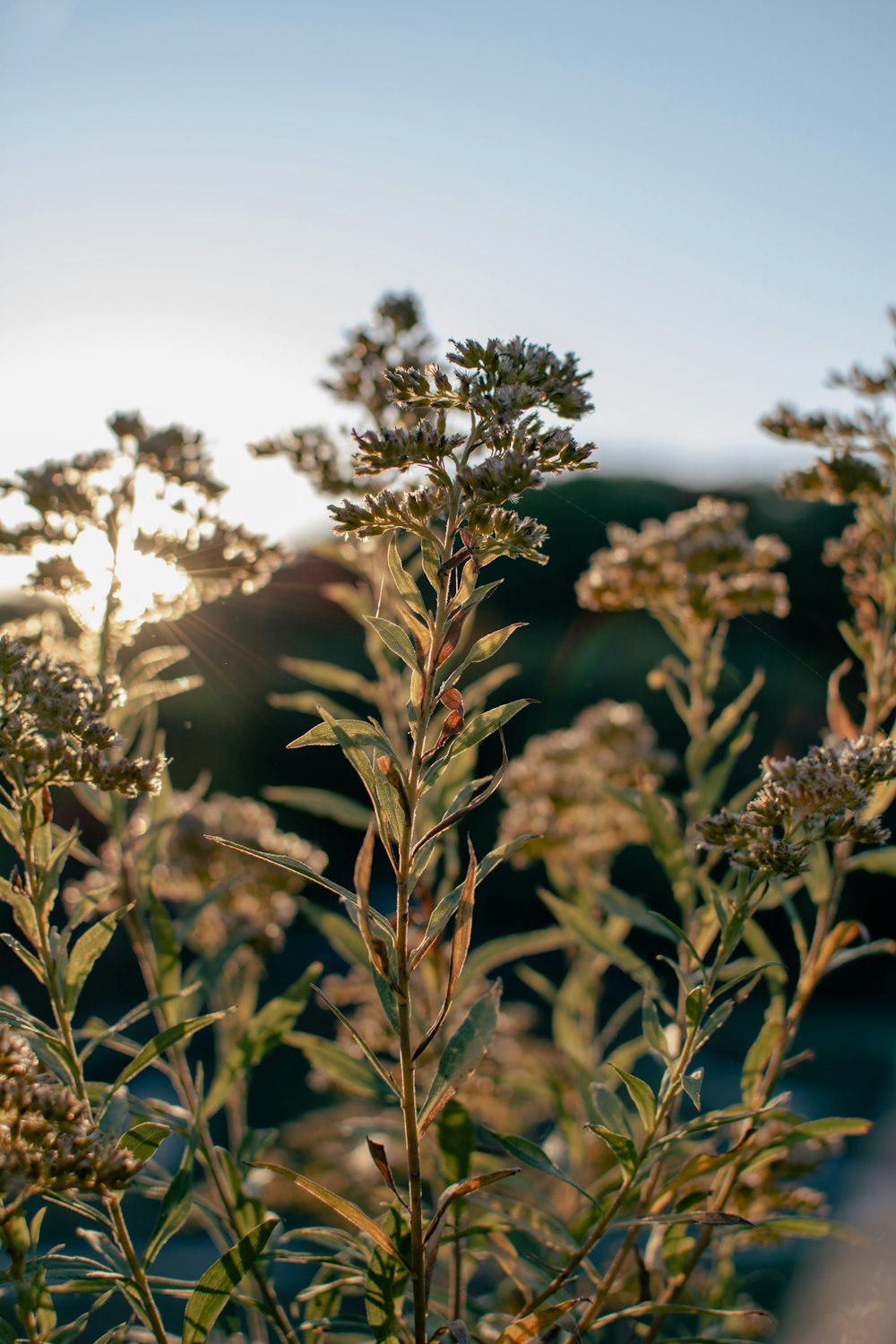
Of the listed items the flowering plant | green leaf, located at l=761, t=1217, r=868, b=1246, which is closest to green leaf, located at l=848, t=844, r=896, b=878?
the flowering plant

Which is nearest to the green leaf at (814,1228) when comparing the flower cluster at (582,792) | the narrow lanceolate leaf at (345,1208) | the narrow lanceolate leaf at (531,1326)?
the narrow lanceolate leaf at (531,1326)

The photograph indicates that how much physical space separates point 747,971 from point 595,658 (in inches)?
294

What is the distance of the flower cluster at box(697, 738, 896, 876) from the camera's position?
92 centimetres

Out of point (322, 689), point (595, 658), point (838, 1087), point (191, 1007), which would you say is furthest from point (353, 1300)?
point (595, 658)

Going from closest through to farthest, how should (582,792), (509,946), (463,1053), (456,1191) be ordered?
(456,1191), (463,1053), (509,946), (582,792)

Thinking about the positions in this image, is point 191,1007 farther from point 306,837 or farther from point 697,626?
point 306,837

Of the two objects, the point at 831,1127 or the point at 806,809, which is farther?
the point at 831,1127

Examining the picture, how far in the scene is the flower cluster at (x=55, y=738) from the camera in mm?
921

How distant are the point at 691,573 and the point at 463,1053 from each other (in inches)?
50.7

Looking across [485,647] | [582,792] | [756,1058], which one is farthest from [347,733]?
[582,792]

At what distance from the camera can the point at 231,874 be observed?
201 centimetres

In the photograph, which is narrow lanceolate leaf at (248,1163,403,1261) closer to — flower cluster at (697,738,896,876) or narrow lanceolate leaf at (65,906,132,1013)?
narrow lanceolate leaf at (65,906,132,1013)

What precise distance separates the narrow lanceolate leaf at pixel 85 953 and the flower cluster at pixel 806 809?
623mm

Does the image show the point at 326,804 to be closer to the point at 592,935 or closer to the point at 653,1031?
the point at 592,935
